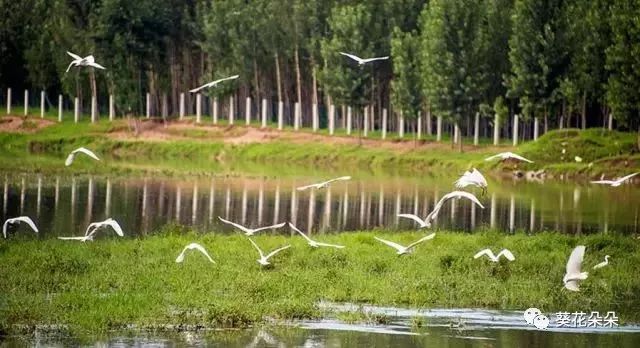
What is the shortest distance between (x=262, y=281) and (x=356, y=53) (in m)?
55.7

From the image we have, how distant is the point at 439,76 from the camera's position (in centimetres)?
7519

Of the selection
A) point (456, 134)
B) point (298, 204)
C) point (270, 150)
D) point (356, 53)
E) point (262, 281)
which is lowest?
point (270, 150)

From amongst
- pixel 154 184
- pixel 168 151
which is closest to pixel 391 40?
pixel 168 151

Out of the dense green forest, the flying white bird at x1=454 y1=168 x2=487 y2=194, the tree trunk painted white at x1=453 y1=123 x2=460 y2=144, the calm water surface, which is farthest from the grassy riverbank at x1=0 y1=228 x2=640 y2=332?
the tree trunk painted white at x1=453 y1=123 x2=460 y2=144

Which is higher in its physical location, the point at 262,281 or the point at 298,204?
the point at 262,281

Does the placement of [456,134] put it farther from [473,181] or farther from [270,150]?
[473,181]

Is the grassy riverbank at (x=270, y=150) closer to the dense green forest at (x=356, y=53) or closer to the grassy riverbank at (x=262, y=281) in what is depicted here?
the dense green forest at (x=356, y=53)

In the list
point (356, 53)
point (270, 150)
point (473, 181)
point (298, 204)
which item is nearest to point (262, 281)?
point (473, 181)

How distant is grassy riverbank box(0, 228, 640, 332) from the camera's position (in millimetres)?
23750

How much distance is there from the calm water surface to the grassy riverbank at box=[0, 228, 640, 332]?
569 centimetres

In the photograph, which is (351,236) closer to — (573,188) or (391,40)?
(573,188)

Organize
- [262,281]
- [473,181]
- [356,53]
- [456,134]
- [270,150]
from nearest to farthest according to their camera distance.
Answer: [262,281] < [473,181] < [456,134] < [270,150] < [356,53]

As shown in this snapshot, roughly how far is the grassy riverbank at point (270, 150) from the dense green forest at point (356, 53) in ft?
6.77

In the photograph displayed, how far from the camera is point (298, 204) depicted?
48.2 metres
